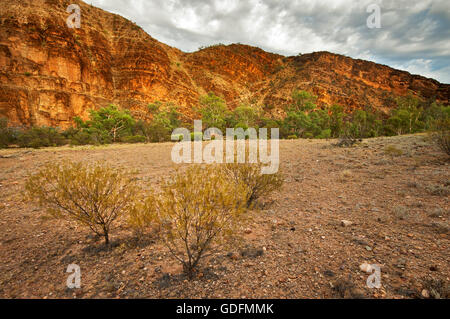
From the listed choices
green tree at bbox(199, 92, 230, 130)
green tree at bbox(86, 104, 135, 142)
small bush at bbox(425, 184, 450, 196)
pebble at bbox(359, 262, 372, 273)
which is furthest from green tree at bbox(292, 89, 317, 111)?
pebble at bbox(359, 262, 372, 273)

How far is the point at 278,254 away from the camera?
280 cm

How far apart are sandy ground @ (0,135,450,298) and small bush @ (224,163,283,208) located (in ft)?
1.17

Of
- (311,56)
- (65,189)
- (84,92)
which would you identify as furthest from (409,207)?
(311,56)

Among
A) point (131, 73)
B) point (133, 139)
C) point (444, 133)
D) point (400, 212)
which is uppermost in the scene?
point (131, 73)

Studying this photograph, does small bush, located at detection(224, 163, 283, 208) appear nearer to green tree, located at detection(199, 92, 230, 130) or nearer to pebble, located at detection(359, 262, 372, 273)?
pebble, located at detection(359, 262, 372, 273)

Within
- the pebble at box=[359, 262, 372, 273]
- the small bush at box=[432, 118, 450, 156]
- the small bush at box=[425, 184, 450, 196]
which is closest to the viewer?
the pebble at box=[359, 262, 372, 273]

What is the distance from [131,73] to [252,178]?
55.5 m

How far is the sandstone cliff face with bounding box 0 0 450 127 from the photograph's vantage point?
3581cm

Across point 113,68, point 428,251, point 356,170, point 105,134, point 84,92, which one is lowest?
point 428,251

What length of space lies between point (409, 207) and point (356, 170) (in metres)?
3.20

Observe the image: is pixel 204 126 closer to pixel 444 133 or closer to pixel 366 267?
pixel 444 133

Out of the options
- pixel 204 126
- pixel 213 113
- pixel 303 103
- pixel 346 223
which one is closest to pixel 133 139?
pixel 213 113
